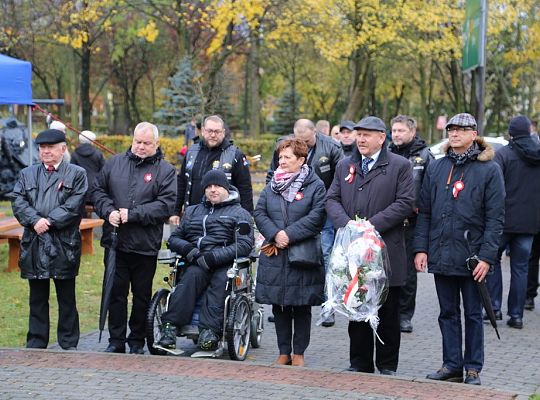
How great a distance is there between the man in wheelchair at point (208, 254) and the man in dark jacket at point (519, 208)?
3521 millimetres

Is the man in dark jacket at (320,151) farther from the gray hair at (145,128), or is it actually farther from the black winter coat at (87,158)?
the black winter coat at (87,158)

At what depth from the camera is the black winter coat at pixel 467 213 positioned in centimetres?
748

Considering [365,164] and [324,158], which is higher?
[324,158]

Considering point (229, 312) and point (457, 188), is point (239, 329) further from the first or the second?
point (457, 188)

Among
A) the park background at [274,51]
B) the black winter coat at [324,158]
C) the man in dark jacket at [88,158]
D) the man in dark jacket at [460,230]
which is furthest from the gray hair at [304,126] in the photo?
the park background at [274,51]

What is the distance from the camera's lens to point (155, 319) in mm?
8508

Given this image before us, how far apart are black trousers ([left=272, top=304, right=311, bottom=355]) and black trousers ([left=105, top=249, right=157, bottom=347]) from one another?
1.34 meters

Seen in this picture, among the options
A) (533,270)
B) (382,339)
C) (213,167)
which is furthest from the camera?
(533,270)

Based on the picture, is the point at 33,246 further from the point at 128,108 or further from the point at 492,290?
the point at 128,108

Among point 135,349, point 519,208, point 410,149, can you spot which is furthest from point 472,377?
point 519,208

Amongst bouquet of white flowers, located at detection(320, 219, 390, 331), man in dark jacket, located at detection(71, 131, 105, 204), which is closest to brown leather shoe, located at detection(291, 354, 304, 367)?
bouquet of white flowers, located at detection(320, 219, 390, 331)

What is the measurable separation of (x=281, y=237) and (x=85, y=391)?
2022 millimetres

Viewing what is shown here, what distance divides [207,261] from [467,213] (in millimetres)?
2308

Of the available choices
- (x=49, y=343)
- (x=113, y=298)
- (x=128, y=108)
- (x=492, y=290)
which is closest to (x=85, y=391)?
(x=113, y=298)
